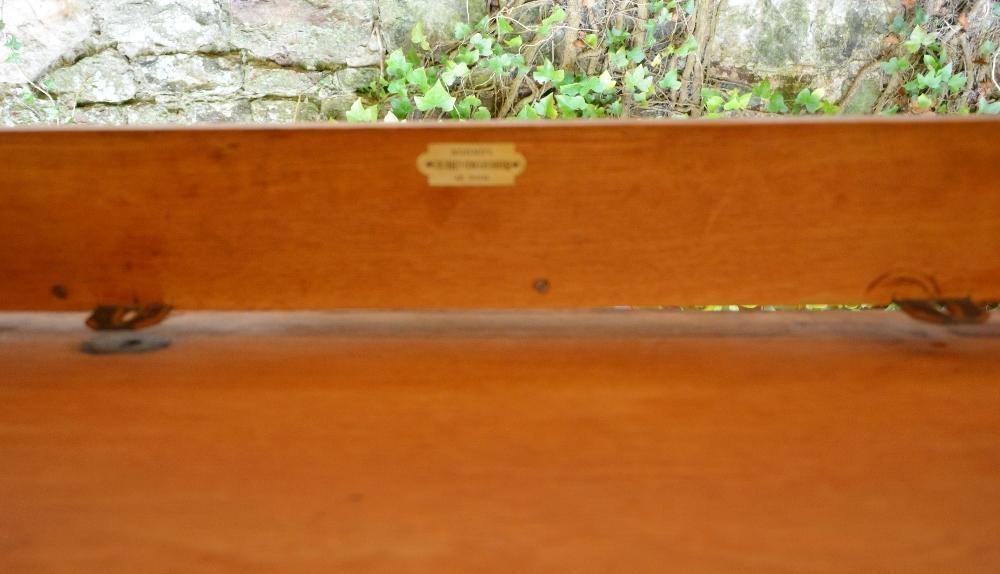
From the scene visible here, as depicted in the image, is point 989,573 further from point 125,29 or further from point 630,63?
point 125,29

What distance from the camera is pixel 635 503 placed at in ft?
1.54

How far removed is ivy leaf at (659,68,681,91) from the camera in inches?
107

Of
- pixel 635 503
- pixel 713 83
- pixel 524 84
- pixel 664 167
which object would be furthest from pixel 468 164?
pixel 713 83

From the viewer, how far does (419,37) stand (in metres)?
2.59

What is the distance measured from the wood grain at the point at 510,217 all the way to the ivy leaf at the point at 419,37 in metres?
2.05

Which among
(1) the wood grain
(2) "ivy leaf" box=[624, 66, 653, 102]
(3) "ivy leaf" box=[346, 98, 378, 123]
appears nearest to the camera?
(1) the wood grain

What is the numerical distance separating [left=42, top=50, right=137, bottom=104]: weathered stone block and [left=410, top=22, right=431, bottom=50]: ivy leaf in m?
1.03

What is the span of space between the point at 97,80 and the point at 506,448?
267 cm

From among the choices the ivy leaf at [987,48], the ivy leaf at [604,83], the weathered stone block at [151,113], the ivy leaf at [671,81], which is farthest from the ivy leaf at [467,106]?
the ivy leaf at [987,48]

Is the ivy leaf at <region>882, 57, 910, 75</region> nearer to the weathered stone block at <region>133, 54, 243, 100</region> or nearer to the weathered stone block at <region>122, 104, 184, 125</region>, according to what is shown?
the weathered stone block at <region>133, 54, 243, 100</region>

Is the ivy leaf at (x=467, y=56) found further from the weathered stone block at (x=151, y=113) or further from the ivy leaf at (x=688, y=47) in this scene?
the weathered stone block at (x=151, y=113)

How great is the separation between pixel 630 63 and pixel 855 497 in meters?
2.48

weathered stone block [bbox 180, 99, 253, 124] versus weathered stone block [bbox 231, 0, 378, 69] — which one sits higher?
weathered stone block [bbox 231, 0, 378, 69]

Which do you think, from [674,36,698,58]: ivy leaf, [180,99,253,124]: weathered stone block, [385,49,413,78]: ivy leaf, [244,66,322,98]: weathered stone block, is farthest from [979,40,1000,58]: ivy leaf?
[180,99,253,124]: weathered stone block
